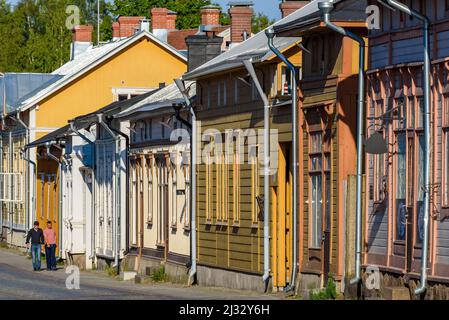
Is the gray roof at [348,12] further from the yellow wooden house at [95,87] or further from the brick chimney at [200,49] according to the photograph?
the yellow wooden house at [95,87]

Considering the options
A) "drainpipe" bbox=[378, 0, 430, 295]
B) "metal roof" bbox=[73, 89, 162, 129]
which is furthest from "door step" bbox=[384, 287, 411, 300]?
"metal roof" bbox=[73, 89, 162, 129]

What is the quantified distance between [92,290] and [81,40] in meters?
38.5

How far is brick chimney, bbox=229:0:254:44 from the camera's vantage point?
143ft

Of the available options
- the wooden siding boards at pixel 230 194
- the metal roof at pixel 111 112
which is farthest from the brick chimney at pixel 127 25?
the wooden siding boards at pixel 230 194

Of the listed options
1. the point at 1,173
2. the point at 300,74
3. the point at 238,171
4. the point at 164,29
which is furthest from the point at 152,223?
the point at 164,29

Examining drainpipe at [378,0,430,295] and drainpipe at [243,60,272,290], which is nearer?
drainpipe at [378,0,430,295]

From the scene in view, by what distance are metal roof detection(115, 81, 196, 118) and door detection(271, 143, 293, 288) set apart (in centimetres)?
698

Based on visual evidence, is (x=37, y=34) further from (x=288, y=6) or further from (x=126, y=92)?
(x=288, y=6)

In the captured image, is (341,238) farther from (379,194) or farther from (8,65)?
(8,65)

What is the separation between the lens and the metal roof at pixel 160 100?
123ft

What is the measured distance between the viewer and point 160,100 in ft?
132

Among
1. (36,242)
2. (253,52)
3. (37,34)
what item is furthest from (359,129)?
(37,34)

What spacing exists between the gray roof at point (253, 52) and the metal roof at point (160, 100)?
81.5 inches

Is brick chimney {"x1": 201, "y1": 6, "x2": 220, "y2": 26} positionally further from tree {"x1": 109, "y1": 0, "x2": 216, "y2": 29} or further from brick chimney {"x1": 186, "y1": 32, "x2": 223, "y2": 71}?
tree {"x1": 109, "y1": 0, "x2": 216, "y2": 29}
